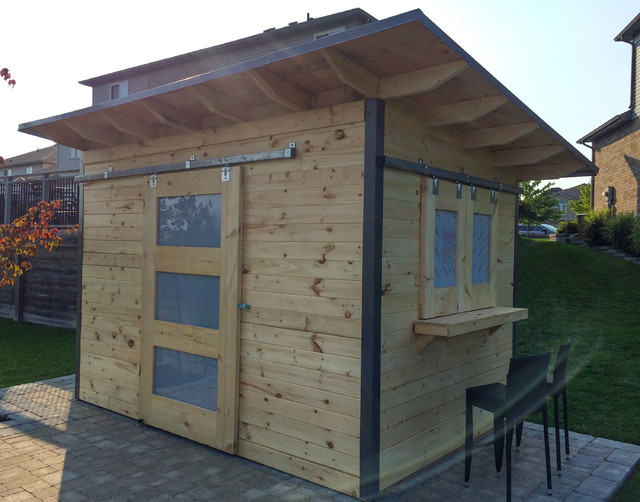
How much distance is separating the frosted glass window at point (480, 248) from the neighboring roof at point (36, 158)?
39856mm

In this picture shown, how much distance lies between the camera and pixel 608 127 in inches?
680

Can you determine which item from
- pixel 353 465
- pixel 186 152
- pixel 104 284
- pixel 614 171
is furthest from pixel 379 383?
pixel 614 171

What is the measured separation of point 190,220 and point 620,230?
12.1 m

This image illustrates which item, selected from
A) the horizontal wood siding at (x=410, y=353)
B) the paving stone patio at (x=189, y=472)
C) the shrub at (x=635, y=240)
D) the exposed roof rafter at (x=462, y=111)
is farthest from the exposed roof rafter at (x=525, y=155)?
the shrub at (x=635, y=240)

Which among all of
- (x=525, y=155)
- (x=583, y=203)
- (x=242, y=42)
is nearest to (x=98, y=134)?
(x=525, y=155)

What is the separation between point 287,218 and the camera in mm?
3840

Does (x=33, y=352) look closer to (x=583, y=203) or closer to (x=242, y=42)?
(x=242, y=42)

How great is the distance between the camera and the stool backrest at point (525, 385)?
3281mm

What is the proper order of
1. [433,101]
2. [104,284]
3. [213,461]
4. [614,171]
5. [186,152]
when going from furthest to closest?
[614,171]
[104,284]
[186,152]
[213,461]
[433,101]

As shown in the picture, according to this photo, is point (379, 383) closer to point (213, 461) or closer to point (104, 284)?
point (213, 461)

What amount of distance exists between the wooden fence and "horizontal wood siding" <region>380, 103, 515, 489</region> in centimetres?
789

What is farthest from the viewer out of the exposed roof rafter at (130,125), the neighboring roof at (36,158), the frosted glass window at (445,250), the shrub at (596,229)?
the neighboring roof at (36,158)

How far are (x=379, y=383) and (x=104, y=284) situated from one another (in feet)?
10.7

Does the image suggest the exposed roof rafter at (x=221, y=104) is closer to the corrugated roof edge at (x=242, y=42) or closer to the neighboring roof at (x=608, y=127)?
the corrugated roof edge at (x=242, y=42)
